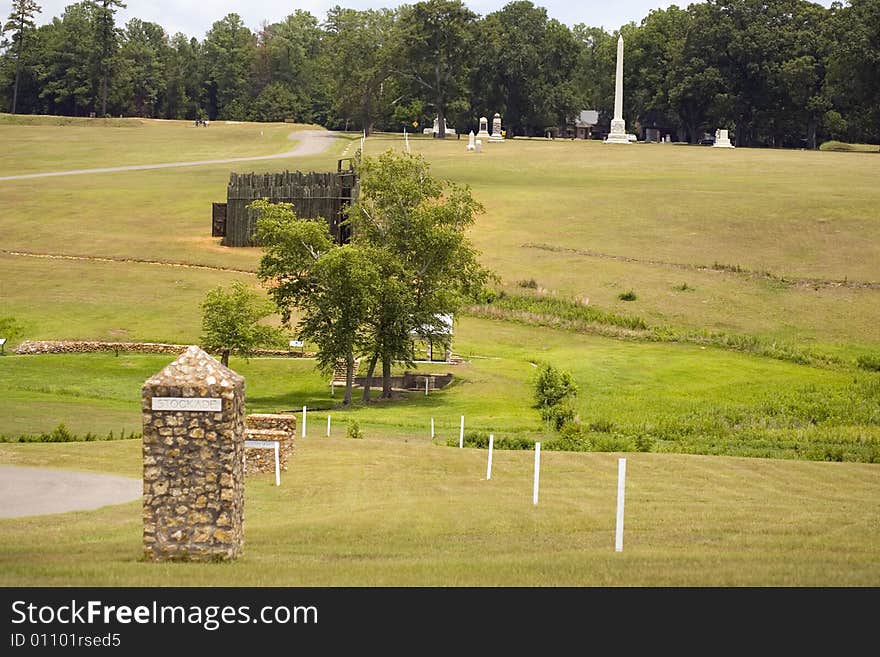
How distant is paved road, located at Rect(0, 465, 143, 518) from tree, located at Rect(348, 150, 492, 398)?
78.8 ft

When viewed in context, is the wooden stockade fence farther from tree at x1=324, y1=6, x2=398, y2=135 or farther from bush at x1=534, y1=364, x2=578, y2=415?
tree at x1=324, y1=6, x2=398, y2=135

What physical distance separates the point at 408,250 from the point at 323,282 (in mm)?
3826

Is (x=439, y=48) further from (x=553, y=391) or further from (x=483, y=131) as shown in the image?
(x=553, y=391)

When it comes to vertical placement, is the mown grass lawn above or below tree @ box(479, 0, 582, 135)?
below

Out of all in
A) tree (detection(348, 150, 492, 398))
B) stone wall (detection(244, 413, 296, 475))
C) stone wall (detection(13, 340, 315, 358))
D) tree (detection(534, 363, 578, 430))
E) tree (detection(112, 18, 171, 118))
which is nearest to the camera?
stone wall (detection(244, 413, 296, 475))

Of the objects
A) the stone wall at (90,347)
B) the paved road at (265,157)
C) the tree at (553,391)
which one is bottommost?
the stone wall at (90,347)

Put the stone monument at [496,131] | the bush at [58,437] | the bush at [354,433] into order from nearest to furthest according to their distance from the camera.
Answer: the bush at [58,437] < the bush at [354,433] < the stone monument at [496,131]

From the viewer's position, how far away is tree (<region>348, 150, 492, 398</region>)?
49781 millimetres

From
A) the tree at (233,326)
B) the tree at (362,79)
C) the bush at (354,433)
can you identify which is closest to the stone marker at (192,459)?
A: the bush at (354,433)

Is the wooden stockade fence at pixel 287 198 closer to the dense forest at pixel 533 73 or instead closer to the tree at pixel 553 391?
the tree at pixel 553 391

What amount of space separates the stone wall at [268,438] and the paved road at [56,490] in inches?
89.1

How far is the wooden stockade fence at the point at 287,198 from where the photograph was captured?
7594 centimetres

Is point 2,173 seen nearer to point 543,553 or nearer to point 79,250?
point 79,250

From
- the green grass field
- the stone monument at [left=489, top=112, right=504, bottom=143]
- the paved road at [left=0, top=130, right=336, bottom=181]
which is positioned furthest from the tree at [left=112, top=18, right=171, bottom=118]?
the green grass field
